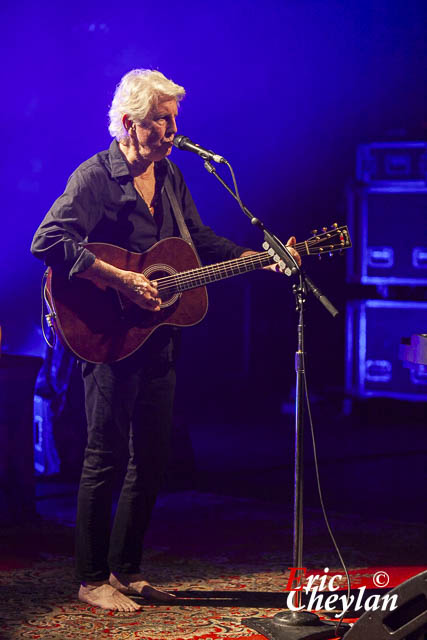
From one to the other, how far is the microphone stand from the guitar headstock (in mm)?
416

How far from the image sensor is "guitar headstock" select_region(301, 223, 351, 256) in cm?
348

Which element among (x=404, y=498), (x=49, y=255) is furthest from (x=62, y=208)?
(x=404, y=498)

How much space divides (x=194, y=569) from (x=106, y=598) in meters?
0.63

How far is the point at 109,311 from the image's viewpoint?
11.0 ft

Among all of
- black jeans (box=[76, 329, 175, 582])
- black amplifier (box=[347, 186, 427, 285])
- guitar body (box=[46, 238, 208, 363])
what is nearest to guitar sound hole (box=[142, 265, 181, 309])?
guitar body (box=[46, 238, 208, 363])

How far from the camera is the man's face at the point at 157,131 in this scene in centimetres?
333

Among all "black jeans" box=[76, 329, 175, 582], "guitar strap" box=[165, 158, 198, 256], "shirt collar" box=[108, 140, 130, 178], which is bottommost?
"black jeans" box=[76, 329, 175, 582]

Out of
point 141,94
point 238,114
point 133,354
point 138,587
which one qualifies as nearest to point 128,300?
point 133,354

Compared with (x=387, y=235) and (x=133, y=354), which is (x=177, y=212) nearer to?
(x=133, y=354)

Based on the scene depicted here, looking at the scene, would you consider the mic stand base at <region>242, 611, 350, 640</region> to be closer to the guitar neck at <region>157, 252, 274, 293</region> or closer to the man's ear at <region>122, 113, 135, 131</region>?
the guitar neck at <region>157, 252, 274, 293</region>

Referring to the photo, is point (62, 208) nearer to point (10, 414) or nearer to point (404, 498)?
point (10, 414)

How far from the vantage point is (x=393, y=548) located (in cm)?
422

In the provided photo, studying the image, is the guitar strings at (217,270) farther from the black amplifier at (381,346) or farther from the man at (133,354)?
the black amplifier at (381,346)

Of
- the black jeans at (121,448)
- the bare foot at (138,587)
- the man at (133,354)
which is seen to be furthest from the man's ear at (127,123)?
the bare foot at (138,587)
